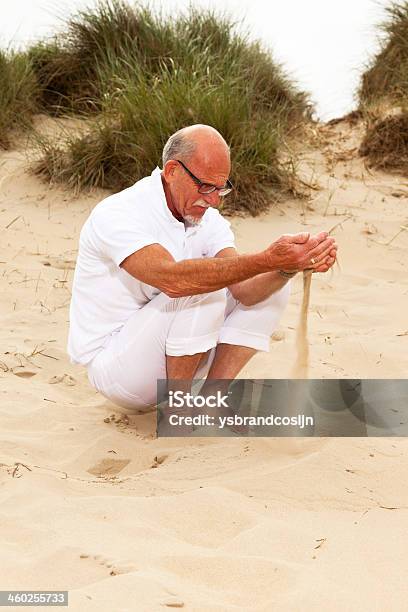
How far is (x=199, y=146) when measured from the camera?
3479 mm

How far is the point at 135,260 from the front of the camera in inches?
134

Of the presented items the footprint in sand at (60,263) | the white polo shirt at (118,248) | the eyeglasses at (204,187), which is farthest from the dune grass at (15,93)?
the eyeglasses at (204,187)

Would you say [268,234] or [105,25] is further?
[105,25]

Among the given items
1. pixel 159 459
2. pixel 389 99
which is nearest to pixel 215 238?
pixel 159 459

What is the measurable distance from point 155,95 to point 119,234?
339 centimetres

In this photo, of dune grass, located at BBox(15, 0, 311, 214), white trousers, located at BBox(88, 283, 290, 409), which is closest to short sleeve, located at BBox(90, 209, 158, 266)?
white trousers, located at BBox(88, 283, 290, 409)

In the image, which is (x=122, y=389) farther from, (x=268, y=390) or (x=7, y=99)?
(x=7, y=99)

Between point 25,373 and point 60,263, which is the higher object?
point 60,263

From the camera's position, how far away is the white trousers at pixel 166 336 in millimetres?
3578

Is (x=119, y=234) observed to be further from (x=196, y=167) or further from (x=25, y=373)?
(x=25, y=373)

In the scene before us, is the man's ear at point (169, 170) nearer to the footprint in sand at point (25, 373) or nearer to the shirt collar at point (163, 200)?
the shirt collar at point (163, 200)

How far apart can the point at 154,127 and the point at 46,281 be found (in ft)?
4.80

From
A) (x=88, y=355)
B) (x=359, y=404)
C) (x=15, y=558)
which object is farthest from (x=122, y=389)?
(x=15, y=558)

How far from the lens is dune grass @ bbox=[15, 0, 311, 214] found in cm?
651
